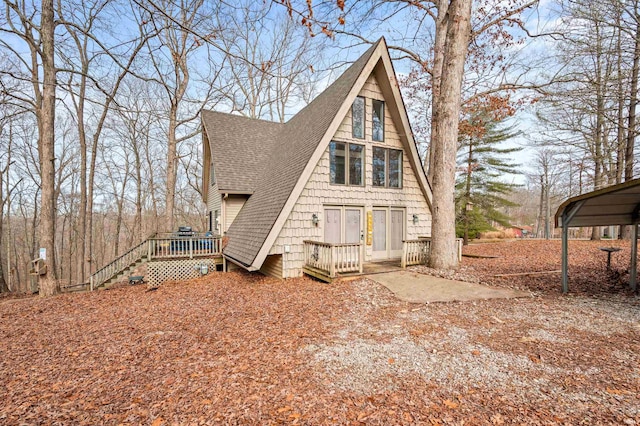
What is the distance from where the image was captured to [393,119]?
10.1 meters

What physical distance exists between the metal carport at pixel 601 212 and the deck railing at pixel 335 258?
4.43m

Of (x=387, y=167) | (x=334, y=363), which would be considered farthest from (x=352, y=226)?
(x=334, y=363)

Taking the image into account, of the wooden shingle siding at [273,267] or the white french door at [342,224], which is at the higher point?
the white french door at [342,224]

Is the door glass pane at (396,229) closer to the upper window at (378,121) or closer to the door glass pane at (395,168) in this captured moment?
the door glass pane at (395,168)

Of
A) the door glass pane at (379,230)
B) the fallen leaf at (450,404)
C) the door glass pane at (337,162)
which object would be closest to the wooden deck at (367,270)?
the door glass pane at (379,230)

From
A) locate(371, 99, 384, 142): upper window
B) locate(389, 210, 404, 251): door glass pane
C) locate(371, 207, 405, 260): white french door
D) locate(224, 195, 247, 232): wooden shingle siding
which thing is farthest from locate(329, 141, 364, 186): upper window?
locate(224, 195, 247, 232): wooden shingle siding

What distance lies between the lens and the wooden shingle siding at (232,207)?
12039 mm

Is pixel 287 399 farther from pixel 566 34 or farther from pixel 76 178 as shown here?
pixel 76 178

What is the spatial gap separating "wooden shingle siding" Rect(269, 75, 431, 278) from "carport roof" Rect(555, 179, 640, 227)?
4768 millimetres

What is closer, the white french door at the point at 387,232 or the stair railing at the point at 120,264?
the white french door at the point at 387,232

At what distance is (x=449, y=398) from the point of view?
2.65 meters

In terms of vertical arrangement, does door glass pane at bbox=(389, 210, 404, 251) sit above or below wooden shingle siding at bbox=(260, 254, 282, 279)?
above

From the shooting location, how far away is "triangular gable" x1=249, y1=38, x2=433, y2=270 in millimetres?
7754

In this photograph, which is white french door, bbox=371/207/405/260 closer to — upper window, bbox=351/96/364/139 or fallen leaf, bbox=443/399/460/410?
upper window, bbox=351/96/364/139
